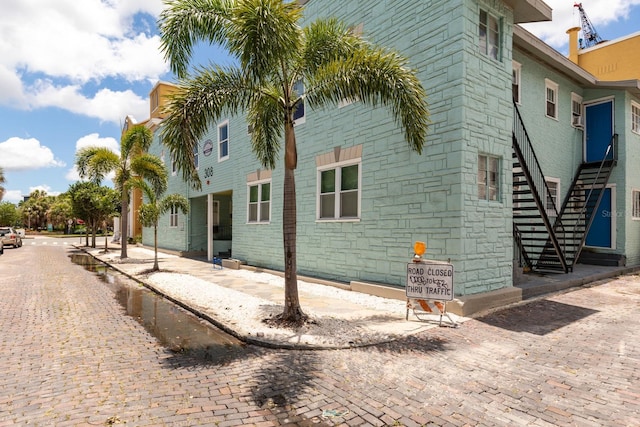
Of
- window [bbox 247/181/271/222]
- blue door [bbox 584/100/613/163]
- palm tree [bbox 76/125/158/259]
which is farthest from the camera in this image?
palm tree [bbox 76/125/158/259]

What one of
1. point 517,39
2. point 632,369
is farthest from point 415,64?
point 632,369

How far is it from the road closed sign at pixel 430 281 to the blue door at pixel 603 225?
479 inches

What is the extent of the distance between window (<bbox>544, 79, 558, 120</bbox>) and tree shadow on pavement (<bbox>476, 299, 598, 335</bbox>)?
835 centimetres

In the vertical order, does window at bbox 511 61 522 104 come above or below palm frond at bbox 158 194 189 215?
above

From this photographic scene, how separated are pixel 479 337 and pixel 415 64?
622 cm

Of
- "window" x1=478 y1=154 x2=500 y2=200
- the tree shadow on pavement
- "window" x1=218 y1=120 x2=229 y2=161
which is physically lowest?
the tree shadow on pavement

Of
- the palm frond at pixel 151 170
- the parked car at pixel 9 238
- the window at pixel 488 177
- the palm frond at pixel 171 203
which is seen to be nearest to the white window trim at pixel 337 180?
the window at pixel 488 177

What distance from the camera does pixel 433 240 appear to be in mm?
8141

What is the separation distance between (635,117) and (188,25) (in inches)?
711

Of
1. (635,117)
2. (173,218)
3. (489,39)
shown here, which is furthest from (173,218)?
(635,117)

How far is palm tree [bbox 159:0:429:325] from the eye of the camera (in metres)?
5.84

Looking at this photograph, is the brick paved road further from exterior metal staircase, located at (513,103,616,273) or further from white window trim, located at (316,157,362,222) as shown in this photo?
white window trim, located at (316,157,362,222)

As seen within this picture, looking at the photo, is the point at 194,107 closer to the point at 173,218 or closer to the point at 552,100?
the point at 552,100

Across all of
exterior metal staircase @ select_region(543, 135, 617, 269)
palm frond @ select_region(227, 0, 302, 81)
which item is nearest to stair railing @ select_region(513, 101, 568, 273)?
exterior metal staircase @ select_region(543, 135, 617, 269)
